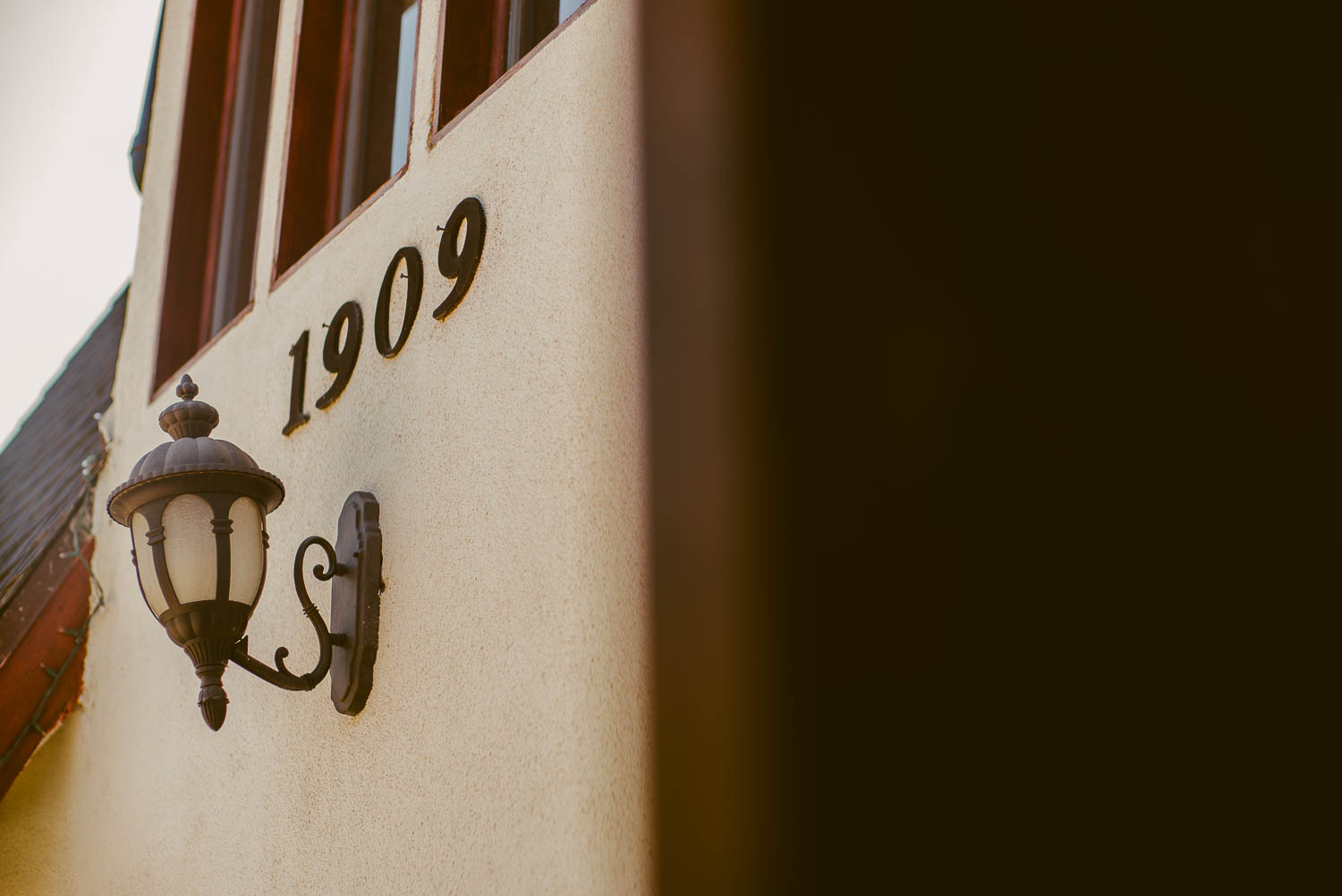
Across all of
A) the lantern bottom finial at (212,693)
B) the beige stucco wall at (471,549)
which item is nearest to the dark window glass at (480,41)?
the beige stucco wall at (471,549)

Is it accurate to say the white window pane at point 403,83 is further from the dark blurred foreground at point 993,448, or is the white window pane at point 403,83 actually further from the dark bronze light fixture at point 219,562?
the dark blurred foreground at point 993,448

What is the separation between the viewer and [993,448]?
246cm

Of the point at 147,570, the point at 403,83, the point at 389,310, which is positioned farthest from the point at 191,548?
the point at 403,83

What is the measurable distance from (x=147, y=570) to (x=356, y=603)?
0.45 metres

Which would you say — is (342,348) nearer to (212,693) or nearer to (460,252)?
(460,252)

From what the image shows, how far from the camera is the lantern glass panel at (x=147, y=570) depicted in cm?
267

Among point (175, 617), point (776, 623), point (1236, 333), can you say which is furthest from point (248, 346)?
point (1236, 333)

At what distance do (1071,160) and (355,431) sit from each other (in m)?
1.84

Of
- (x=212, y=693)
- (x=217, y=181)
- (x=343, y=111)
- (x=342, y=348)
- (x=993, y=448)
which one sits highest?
(x=217, y=181)

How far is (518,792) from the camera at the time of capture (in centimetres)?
219

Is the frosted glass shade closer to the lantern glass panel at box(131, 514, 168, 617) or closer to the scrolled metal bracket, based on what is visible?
the lantern glass panel at box(131, 514, 168, 617)

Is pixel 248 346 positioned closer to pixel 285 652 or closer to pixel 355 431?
pixel 355 431

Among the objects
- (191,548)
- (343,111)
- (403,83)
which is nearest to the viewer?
(191,548)

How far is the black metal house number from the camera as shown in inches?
109
